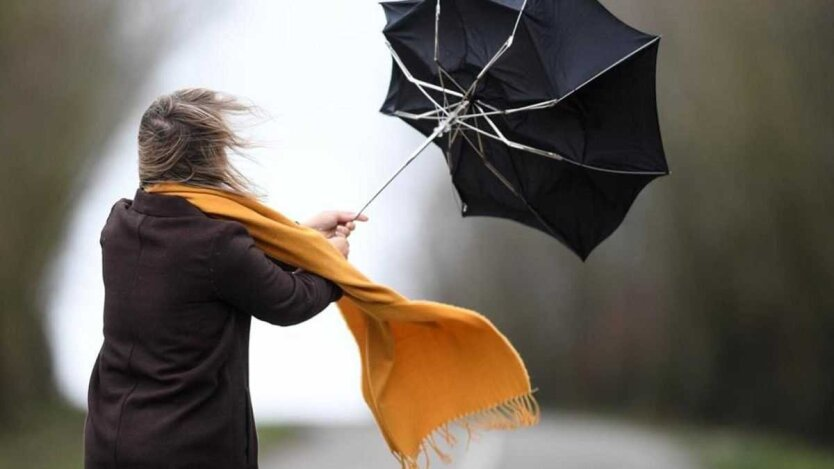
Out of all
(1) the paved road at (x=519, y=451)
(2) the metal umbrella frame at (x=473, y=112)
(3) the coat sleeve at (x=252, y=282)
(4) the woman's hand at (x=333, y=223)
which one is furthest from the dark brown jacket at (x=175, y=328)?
(1) the paved road at (x=519, y=451)

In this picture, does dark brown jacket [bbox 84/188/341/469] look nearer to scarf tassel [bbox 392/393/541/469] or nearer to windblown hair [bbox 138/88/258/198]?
windblown hair [bbox 138/88/258/198]

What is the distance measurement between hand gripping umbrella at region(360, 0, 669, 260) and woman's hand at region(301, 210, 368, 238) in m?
0.30

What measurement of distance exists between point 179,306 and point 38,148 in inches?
287

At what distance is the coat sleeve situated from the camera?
9.82ft

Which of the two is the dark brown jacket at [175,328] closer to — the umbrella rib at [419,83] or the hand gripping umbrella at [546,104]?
the hand gripping umbrella at [546,104]

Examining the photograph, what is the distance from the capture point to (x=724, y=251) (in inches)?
466

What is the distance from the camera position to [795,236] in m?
10.2

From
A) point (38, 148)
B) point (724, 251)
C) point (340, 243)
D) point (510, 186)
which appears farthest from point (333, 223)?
point (724, 251)

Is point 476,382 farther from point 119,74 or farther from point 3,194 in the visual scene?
point 119,74

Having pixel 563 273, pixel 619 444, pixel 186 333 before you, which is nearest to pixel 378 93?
pixel 563 273

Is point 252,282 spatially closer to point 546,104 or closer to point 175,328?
point 175,328

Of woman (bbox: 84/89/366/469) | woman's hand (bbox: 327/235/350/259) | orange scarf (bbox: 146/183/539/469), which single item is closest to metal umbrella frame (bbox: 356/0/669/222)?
woman's hand (bbox: 327/235/350/259)

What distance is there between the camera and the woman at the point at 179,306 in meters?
3.00

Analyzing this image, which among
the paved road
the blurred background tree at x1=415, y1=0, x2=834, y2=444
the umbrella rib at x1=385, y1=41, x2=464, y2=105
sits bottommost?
the paved road
